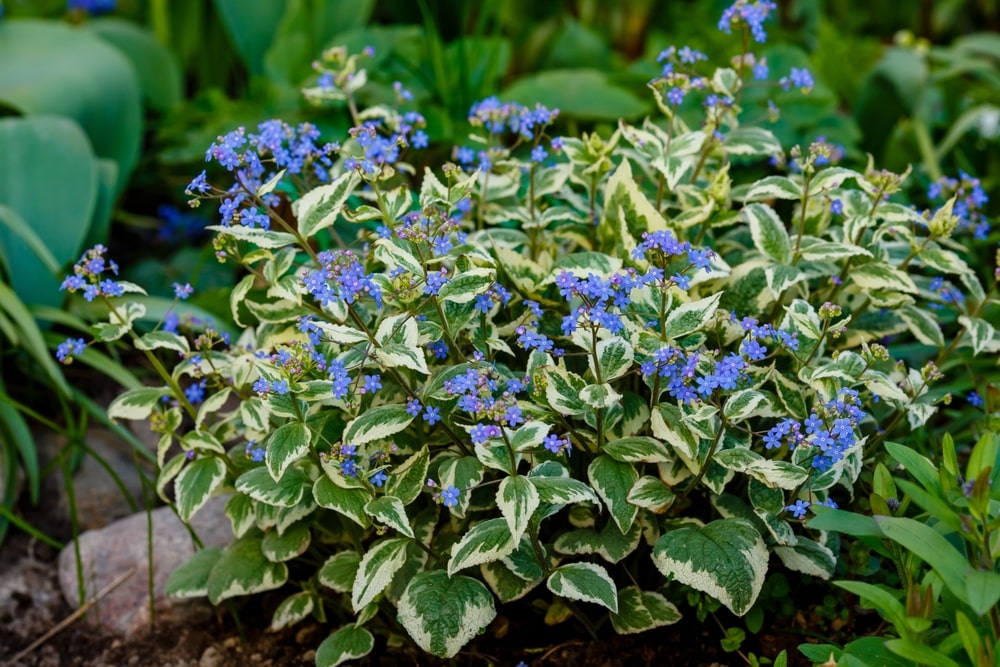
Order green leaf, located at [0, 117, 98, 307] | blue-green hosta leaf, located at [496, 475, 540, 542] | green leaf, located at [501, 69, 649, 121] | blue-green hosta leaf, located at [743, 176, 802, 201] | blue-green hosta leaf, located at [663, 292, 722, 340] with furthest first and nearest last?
1. green leaf, located at [501, 69, 649, 121]
2. green leaf, located at [0, 117, 98, 307]
3. blue-green hosta leaf, located at [743, 176, 802, 201]
4. blue-green hosta leaf, located at [663, 292, 722, 340]
5. blue-green hosta leaf, located at [496, 475, 540, 542]

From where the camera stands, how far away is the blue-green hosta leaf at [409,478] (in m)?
1.58

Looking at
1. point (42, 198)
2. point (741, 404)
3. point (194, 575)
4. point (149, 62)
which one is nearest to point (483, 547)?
point (741, 404)

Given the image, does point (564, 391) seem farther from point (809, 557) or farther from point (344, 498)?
point (809, 557)

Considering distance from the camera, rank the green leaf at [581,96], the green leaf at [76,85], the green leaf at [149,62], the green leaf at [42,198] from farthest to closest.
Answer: the green leaf at [149,62], the green leaf at [581,96], the green leaf at [76,85], the green leaf at [42,198]

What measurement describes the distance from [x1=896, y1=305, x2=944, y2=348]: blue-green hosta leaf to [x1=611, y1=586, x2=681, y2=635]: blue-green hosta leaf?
2.19 feet

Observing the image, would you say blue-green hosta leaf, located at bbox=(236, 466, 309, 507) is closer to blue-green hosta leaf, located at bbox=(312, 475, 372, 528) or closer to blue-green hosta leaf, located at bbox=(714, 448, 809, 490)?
blue-green hosta leaf, located at bbox=(312, 475, 372, 528)

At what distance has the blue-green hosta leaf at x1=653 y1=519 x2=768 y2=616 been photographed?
4.85 feet

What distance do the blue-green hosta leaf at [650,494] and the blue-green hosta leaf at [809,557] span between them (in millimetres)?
212

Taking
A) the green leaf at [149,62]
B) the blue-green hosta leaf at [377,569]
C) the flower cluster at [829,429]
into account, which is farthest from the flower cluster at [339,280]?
the green leaf at [149,62]

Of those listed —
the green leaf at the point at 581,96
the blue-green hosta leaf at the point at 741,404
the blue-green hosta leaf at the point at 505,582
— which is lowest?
the blue-green hosta leaf at the point at 505,582

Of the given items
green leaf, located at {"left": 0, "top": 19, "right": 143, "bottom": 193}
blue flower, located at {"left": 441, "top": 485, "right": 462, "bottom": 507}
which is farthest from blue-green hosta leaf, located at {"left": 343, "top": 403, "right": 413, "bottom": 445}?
green leaf, located at {"left": 0, "top": 19, "right": 143, "bottom": 193}

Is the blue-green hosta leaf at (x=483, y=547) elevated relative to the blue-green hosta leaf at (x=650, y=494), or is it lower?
lower

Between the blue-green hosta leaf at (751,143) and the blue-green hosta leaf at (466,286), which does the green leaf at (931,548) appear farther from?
the blue-green hosta leaf at (751,143)

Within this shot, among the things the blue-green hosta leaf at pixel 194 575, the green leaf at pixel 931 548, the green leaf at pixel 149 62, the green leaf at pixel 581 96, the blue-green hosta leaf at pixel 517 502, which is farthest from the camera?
the green leaf at pixel 149 62
